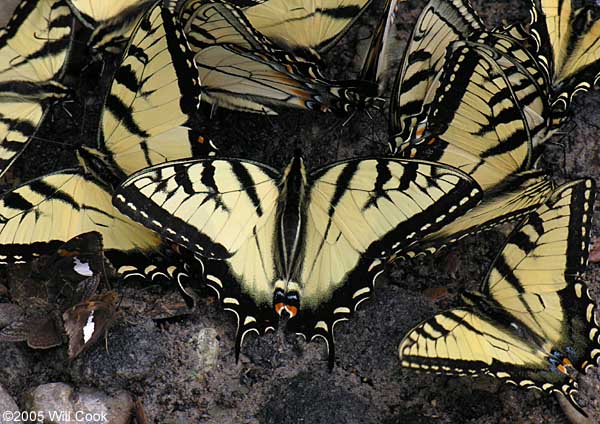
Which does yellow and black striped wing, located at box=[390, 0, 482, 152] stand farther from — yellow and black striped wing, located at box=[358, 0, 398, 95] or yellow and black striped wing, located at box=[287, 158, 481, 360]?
yellow and black striped wing, located at box=[287, 158, 481, 360]

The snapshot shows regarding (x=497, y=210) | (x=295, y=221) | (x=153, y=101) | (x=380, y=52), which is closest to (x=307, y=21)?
(x=380, y=52)

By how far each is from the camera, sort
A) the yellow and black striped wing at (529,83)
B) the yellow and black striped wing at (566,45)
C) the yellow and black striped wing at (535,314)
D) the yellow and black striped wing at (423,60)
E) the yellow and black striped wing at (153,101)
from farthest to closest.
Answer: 1. the yellow and black striped wing at (566,45)
2. the yellow and black striped wing at (529,83)
3. the yellow and black striped wing at (423,60)
4. the yellow and black striped wing at (153,101)
5. the yellow and black striped wing at (535,314)

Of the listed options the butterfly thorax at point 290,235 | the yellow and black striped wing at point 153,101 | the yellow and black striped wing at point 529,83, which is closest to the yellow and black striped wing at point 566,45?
the yellow and black striped wing at point 529,83

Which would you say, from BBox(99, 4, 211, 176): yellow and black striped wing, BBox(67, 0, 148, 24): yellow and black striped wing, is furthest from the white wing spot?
BBox(67, 0, 148, 24): yellow and black striped wing

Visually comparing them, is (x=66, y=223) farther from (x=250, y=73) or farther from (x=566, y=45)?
(x=566, y=45)

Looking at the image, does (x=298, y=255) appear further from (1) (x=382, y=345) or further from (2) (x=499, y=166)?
(2) (x=499, y=166)

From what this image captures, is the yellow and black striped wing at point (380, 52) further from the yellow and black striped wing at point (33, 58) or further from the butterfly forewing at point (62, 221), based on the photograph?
the yellow and black striped wing at point (33, 58)
